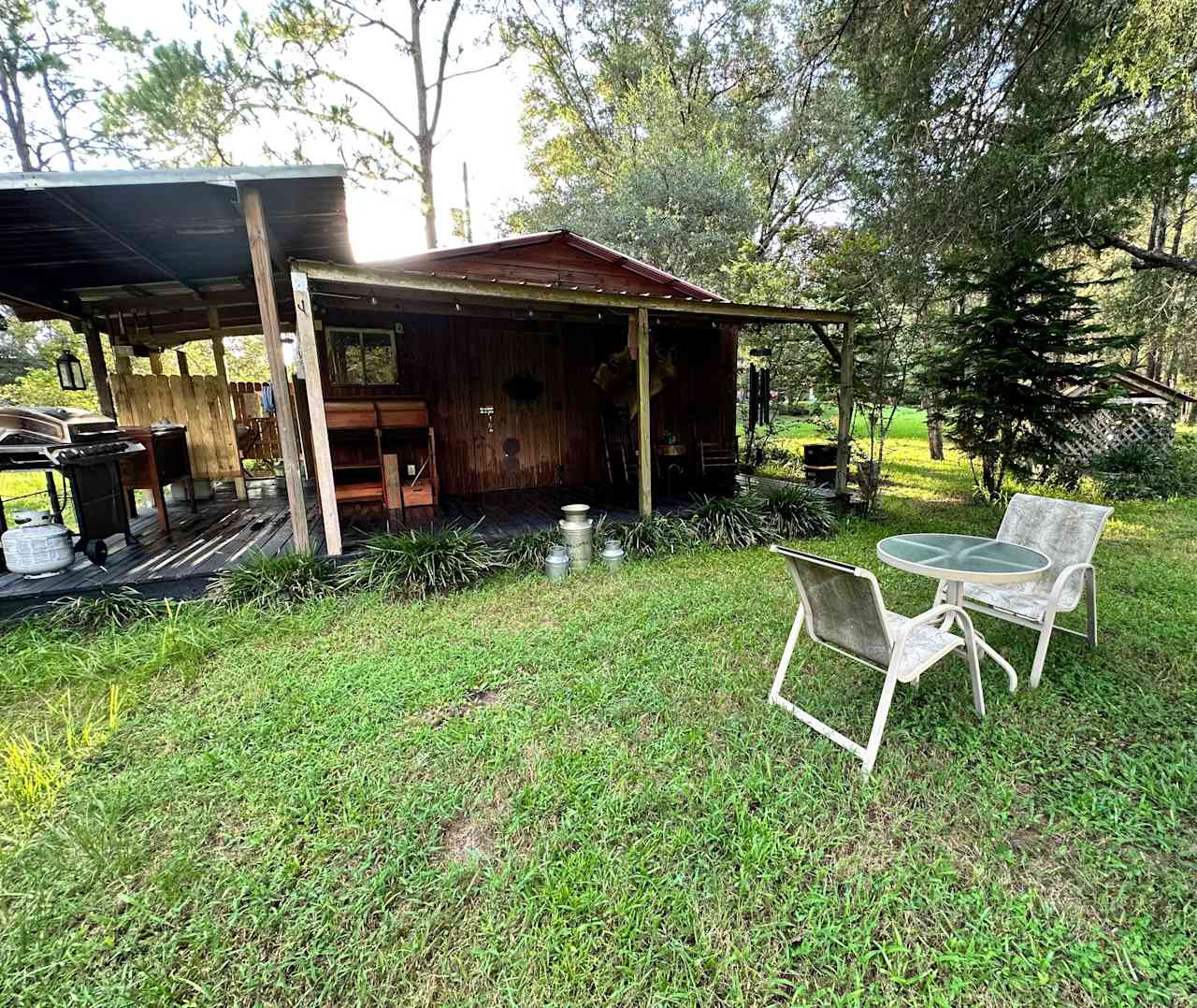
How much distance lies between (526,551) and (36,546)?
384 cm

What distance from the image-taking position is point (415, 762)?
249 cm

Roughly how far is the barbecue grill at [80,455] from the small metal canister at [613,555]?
426 cm

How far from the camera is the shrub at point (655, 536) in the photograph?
559 centimetres

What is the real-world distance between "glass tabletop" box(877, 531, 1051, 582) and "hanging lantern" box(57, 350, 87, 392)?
28.2 ft

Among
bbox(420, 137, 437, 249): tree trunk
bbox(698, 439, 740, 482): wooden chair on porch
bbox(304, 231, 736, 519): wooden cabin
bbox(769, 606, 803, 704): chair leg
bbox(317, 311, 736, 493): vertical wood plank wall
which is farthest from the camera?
bbox(420, 137, 437, 249): tree trunk

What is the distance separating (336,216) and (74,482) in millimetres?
2921

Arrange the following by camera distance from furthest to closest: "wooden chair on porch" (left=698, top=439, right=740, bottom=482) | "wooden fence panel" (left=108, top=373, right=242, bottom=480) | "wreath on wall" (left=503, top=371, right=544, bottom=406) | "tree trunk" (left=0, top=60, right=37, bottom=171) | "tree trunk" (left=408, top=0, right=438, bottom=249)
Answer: "tree trunk" (left=408, top=0, right=438, bottom=249) < "tree trunk" (left=0, top=60, right=37, bottom=171) < "wooden chair on porch" (left=698, top=439, right=740, bottom=482) < "wreath on wall" (left=503, top=371, right=544, bottom=406) < "wooden fence panel" (left=108, top=373, right=242, bottom=480)

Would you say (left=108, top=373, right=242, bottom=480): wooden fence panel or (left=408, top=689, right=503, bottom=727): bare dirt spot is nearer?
(left=408, top=689, right=503, bottom=727): bare dirt spot

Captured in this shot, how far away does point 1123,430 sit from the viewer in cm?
854

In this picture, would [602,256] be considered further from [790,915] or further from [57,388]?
[57,388]

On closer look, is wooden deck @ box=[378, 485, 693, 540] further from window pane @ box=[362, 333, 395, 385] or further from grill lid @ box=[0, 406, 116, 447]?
grill lid @ box=[0, 406, 116, 447]

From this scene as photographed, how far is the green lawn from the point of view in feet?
5.23

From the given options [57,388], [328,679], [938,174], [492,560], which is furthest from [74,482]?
[57,388]

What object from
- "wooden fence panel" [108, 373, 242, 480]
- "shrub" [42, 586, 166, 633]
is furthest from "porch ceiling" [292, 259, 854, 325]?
"shrub" [42, 586, 166, 633]
